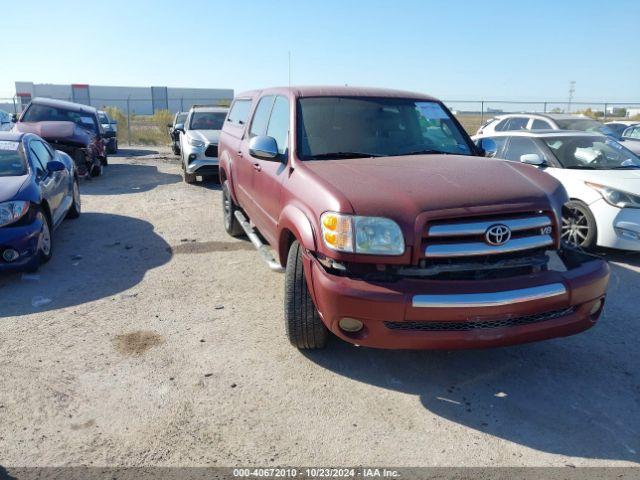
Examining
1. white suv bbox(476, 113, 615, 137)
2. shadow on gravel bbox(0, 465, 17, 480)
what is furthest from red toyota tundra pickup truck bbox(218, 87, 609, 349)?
white suv bbox(476, 113, 615, 137)

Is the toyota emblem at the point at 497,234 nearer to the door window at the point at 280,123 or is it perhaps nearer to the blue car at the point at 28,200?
the door window at the point at 280,123

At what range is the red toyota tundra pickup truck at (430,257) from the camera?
124 inches

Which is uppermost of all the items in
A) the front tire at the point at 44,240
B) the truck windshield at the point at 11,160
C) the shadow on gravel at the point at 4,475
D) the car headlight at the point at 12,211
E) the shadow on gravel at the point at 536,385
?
the truck windshield at the point at 11,160

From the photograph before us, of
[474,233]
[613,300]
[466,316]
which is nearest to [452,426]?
[466,316]

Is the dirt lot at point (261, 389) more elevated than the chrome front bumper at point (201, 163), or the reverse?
the chrome front bumper at point (201, 163)

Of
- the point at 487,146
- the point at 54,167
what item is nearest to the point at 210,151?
the point at 54,167

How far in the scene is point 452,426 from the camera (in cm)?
317

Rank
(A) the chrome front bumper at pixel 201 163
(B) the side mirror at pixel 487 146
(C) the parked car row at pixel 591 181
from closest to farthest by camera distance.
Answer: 1. (B) the side mirror at pixel 487 146
2. (C) the parked car row at pixel 591 181
3. (A) the chrome front bumper at pixel 201 163

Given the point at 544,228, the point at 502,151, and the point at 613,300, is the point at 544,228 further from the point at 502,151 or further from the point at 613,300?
the point at 502,151

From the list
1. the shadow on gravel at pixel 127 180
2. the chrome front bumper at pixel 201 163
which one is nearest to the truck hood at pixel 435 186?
the chrome front bumper at pixel 201 163

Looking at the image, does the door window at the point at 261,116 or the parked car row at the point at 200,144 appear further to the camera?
the parked car row at the point at 200,144

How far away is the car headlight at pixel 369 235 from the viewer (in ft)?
10.5

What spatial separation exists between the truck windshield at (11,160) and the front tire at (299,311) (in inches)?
171

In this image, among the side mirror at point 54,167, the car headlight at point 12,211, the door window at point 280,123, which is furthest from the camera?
the side mirror at point 54,167
